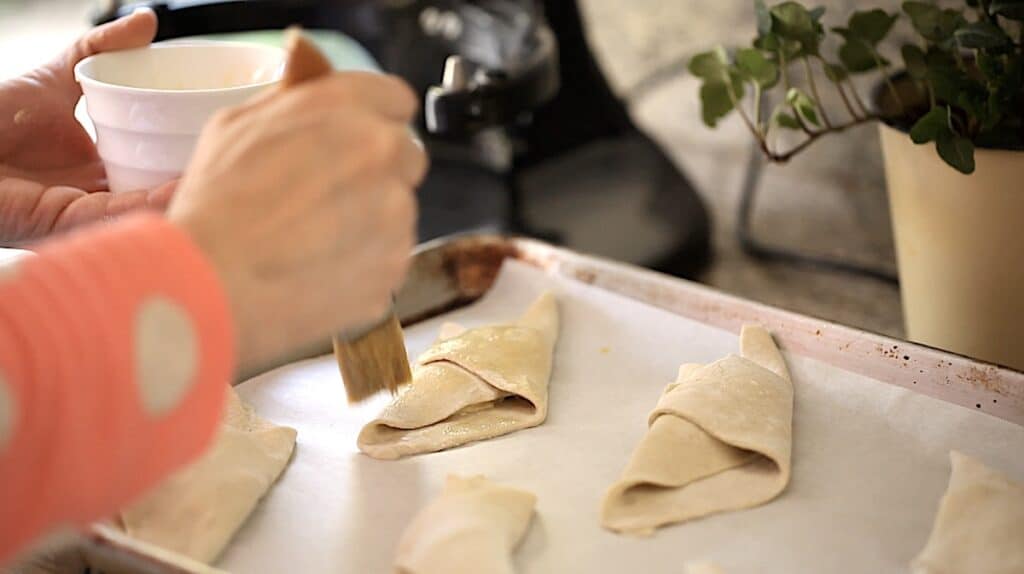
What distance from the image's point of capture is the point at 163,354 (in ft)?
1.69

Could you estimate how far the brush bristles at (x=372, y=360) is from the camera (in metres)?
0.78

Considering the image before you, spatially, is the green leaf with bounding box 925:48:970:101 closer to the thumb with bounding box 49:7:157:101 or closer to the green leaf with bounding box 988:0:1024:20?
the green leaf with bounding box 988:0:1024:20

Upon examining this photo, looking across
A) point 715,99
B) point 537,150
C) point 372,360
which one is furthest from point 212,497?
point 537,150

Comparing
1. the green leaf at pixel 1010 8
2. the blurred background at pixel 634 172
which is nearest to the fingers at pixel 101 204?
the blurred background at pixel 634 172

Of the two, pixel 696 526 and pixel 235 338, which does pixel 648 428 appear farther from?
pixel 235 338

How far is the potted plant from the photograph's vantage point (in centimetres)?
90

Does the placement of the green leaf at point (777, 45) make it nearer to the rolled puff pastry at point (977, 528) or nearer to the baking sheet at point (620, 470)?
the baking sheet at point (620, 470)

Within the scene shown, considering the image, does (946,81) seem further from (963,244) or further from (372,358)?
(372,358)

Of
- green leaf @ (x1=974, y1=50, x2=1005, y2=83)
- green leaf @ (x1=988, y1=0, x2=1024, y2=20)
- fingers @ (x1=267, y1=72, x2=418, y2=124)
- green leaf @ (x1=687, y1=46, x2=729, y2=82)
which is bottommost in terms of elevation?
green leaf @ (x1=687, y1=46, x2=729, y2=82)

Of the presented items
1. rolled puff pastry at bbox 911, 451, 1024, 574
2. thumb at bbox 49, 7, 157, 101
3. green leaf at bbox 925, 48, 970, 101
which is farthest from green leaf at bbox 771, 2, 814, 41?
thumb at bbox 49, 7, 157, 101

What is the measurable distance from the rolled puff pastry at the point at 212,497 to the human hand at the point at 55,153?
0.65 ft

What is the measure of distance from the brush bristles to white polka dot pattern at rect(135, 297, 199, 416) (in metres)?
0.25

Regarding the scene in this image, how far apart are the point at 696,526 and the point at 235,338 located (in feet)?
1.13

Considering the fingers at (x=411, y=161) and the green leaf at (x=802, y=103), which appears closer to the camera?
the fingers at (x=411, y=161)
